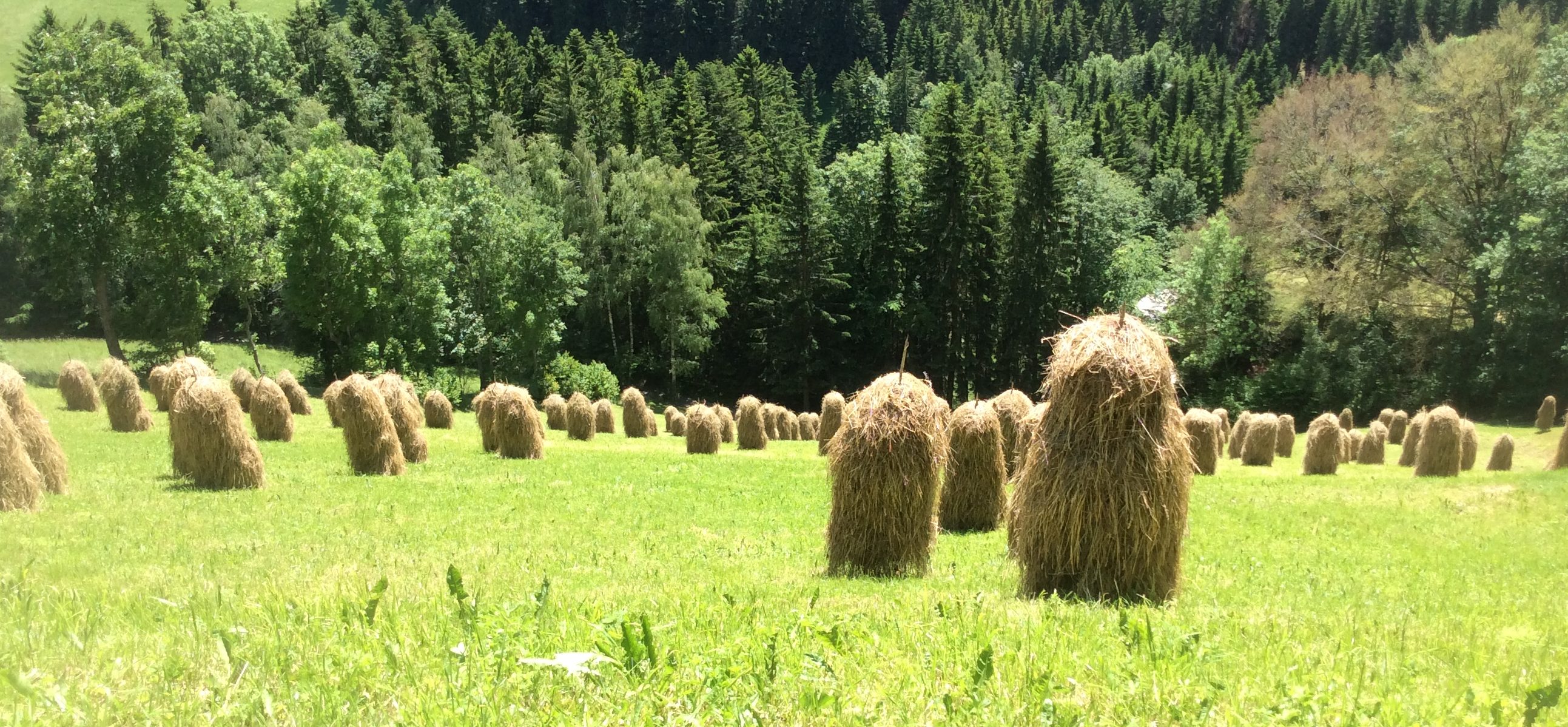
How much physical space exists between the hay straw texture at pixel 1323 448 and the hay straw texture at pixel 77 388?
36703mm

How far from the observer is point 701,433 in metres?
29.1

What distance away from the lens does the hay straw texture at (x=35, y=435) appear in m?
14.0

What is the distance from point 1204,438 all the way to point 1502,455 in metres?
9.23

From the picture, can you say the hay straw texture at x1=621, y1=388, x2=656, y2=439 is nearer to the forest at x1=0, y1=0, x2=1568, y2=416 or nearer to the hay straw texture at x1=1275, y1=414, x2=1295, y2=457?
the forest at x1=0, y1=0, x2=1568, y2=416

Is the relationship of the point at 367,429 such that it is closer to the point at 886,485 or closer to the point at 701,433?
the point at 701,433

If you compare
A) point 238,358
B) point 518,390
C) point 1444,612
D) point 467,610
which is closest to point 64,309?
point 238,358

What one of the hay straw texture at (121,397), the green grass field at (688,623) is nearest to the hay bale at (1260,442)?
the green grass field at (688,623)

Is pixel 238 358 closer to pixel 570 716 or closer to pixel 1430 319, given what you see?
pixel 570 716

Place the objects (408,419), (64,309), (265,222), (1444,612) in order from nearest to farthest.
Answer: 1. (1444,612)
2. (408,419)
3. (64,309)
4. (265,222)

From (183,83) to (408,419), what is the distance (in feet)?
198

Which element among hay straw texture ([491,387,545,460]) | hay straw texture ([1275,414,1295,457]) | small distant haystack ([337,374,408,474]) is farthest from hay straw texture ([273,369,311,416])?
hay straw texture ([1275,414,1295,457])

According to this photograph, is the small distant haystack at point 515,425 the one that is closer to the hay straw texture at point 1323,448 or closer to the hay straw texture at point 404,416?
the hay straw texture at point 404,416

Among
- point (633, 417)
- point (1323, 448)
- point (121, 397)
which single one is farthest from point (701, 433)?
point (1323, 448)

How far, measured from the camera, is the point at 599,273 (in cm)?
6081
